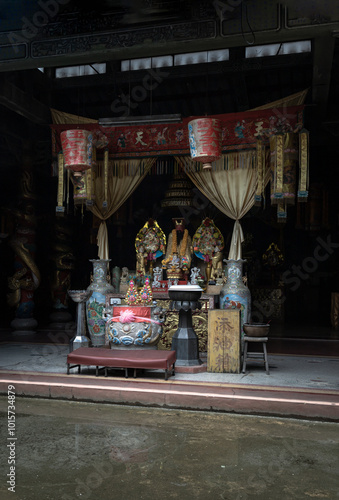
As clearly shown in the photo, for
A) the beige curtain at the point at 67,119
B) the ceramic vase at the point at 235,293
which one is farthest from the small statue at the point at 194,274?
the beige curtain at the point at 67,119

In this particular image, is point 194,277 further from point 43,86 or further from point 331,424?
point 43,86

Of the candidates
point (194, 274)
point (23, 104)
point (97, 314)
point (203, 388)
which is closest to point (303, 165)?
point (194, 274)

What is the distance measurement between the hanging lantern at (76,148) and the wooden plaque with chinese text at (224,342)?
285cm

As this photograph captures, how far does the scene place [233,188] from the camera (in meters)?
7.19

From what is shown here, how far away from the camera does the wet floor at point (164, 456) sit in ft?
9.10

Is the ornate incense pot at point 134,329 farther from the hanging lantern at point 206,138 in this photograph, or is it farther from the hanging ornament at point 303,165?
the hanging ornament at point 303,165

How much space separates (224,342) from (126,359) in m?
1.12

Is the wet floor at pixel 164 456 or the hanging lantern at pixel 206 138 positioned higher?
the hanging lantern at pixel 206 138

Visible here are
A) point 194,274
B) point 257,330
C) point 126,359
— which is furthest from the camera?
point 194,274

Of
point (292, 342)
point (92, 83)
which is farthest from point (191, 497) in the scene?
point (92, 83)

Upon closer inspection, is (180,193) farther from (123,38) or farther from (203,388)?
(203,388)

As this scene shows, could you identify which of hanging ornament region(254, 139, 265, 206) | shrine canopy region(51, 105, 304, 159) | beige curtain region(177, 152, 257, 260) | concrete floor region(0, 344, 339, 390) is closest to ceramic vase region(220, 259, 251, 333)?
beige curtain region(177, 152, 257, 260)

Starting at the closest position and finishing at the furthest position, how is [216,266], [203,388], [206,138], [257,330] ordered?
[203,388]
[257,330]
[206,138]
[216,266]

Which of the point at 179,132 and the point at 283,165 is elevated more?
the point at 179,132
